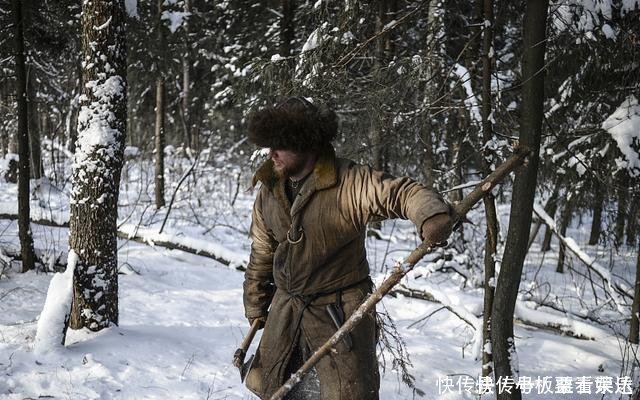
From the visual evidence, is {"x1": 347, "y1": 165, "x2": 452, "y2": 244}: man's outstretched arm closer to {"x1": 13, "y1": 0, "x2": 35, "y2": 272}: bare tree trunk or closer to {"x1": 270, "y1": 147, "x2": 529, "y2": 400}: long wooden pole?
{"x1": 270, "y1": 147, "x2": 529, "y2": 400}: long wooden pole

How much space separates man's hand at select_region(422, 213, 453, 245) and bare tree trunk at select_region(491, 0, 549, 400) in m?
1.60

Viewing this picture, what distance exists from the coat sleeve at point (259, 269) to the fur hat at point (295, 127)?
0.46m

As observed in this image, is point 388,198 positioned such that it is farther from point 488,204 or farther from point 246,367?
point 488,204

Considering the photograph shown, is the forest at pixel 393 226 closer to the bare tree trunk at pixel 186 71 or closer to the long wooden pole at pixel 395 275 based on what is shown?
the long wooden pole at pixel 395 275

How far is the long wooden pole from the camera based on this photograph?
Result: 7.38ft

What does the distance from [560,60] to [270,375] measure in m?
4.03

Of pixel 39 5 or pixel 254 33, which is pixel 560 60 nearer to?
pixel 39 5

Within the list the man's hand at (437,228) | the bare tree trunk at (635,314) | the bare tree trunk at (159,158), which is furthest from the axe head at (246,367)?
the bare tree trunk at (159,158)

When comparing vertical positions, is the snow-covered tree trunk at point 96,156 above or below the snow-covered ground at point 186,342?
above

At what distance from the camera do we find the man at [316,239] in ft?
8.50

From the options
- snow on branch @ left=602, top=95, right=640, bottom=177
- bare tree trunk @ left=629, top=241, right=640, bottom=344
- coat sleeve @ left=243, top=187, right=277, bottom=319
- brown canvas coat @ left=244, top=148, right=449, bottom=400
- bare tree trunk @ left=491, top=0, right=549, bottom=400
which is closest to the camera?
brown canvas coat @ left=244, top=148, right=449, bottom=400

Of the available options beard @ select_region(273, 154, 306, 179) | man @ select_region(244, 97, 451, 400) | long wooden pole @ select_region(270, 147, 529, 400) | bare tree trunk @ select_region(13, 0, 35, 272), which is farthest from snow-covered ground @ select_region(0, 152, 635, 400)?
beard @ select_region(273, 154, 306, 179)

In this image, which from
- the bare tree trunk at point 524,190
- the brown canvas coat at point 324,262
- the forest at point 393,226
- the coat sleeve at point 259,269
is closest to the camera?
the brown canvas coat at point 324,262

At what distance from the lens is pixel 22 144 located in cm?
634
